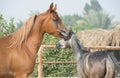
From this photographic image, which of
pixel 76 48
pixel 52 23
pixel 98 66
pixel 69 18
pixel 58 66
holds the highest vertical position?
pixel 69 18

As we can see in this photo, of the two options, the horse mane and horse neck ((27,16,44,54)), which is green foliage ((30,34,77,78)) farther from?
the horse mane

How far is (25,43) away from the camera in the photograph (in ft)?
17.6

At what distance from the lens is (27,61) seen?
5215mm

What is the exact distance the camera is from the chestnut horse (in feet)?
16.8

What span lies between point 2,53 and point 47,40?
721 centimetres

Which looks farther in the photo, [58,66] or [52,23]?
[58,66]

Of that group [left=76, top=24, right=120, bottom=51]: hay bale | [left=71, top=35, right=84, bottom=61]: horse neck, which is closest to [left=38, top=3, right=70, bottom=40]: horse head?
[left=71, top=35, right=84, bottom=61]: horse neck

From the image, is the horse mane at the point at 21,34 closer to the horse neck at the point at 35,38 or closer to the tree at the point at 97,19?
the horse neck at the point at 35,38

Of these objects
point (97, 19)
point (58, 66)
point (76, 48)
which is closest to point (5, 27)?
point (58, 66)

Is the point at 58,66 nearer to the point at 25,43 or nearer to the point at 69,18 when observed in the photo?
the point at 25,43

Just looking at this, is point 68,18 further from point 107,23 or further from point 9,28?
point 9,28

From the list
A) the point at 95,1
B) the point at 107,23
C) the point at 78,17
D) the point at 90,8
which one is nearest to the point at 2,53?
the point at 107,23

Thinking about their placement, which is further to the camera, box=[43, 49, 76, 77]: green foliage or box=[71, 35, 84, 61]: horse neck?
box=[43, 49, 76, 77]: green foliage

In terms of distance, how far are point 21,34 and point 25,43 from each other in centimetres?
15
